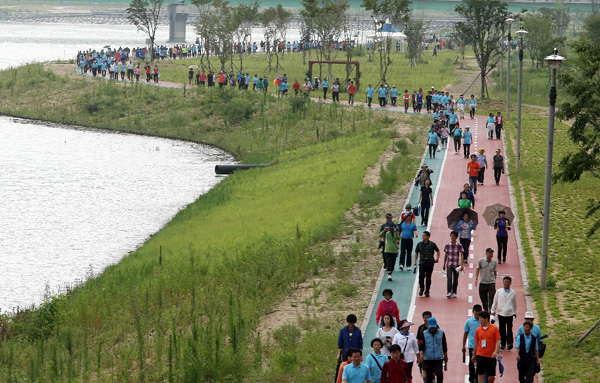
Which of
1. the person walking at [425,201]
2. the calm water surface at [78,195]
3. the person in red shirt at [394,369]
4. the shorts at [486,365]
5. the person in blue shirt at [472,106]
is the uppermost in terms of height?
the person in blue shirt at [472,106]

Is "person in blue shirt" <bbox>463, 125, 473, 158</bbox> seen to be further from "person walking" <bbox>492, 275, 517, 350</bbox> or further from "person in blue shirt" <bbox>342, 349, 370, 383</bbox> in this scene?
"person in blue shirt" <bbox>342, 349, 370, 383</bbox>

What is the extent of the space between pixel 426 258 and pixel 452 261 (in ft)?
1.87

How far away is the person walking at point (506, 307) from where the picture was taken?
55.5ft

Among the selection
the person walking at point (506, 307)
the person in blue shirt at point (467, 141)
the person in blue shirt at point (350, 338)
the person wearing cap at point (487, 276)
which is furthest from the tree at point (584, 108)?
the person in blue shirt at point (467, 141)

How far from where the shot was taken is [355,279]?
75.4 ft

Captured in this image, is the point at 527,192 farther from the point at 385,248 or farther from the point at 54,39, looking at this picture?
the point at 54,39

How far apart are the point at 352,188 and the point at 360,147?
30.4ft

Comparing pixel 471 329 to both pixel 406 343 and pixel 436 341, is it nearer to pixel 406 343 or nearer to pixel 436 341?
pixel 436 341

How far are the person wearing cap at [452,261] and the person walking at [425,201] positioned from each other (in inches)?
246

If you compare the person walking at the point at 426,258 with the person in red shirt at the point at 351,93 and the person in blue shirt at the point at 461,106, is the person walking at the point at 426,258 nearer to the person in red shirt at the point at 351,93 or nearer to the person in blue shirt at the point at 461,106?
the person in blue shirt at the point at 461,106

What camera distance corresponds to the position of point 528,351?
49.1 feet

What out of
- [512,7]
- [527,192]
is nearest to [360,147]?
[527,192]

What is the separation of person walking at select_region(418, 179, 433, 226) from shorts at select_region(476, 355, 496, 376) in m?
11.7

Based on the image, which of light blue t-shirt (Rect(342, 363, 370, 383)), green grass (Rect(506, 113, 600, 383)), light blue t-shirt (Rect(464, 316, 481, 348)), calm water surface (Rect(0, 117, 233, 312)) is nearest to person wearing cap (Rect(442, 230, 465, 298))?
green grass (Rect(506, 113, 600, 383))
